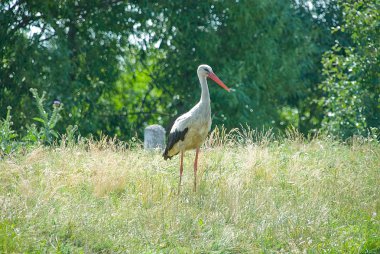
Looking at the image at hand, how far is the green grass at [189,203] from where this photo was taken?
7578 millimetres

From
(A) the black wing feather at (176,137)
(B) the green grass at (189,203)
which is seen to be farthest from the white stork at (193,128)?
(B) the green grass at (189,203)

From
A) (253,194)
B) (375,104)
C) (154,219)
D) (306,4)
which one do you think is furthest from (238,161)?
(306,4)

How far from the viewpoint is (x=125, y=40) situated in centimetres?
1952

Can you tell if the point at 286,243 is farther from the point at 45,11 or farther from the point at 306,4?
the point at 306,4

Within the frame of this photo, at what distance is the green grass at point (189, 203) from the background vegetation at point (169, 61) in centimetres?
518

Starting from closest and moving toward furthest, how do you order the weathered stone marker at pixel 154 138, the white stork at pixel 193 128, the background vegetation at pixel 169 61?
the white stork at pixel 193 128 → the weathered stone marker at pixel 154 138 → the background vegetation at pixel 169 61

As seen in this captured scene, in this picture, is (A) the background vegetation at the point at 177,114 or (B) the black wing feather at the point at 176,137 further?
(B) the black wing feather at the point at 176,137

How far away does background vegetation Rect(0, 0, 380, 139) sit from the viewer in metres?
16.0

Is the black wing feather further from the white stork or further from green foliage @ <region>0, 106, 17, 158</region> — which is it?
green foliage @ <region>0, 106, 17, 158</region>

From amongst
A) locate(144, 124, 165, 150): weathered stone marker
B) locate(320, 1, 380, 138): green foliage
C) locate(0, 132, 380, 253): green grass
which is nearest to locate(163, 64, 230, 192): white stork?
locate(0, 132, 380, 253): green grass

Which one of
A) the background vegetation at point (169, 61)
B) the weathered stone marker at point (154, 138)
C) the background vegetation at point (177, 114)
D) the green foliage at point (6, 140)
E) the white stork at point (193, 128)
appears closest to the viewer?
the background vegetation at point (177, 114)

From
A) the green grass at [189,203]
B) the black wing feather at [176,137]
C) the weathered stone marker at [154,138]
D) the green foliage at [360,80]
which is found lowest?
the green grass at [189,203]

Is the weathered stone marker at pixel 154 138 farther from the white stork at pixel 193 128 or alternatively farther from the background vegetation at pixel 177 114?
the white stork at pixel 193 128

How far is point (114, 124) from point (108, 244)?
516 inches
